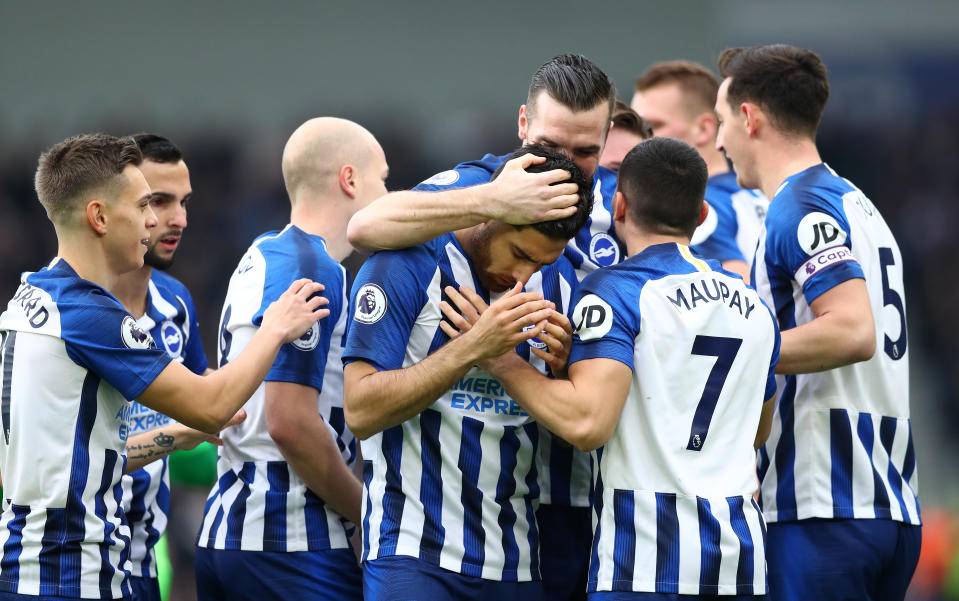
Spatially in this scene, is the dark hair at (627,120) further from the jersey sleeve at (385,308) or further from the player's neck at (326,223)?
the jersey sleeve at (385,308)

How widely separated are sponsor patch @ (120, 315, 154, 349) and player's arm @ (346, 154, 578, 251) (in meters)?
0.85

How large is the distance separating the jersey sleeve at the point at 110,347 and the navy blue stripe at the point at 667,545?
5.79 ft

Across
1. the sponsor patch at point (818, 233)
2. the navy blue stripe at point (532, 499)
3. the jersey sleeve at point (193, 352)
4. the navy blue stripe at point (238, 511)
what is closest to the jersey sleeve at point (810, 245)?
the sponsor patch at point (818, 233)

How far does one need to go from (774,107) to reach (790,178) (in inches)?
13.5

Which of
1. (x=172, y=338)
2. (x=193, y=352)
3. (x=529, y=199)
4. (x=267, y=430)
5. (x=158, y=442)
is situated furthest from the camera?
(x=193, y=352)

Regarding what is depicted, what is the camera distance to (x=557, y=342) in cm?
341

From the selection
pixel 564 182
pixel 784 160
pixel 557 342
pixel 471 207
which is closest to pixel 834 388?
pixel 784 160

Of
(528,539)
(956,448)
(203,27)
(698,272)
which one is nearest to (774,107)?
(698,272)

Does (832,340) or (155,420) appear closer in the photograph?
(832,340)

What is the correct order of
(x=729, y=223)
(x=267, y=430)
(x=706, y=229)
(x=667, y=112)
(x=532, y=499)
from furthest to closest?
(x=667, y=112)
(x=729, y=223)
(x=706, y=229)
(x=267, y=430)
(x=532, y=499)

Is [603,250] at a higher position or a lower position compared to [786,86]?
lower

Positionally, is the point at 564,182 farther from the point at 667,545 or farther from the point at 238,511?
the point at 238,511

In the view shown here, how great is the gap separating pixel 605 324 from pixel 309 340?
126 centimetres

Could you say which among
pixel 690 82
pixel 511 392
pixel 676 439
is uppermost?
pixel 690 82
